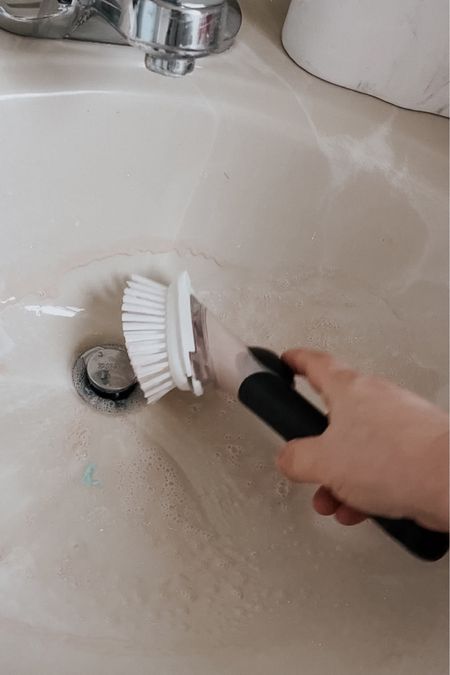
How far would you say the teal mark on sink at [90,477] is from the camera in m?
0.48

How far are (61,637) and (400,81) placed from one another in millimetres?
409

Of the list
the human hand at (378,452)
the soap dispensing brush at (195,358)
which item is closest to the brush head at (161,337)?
the soap dispensing brush at (195,358)

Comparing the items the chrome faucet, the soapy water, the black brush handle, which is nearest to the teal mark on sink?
the soapy water

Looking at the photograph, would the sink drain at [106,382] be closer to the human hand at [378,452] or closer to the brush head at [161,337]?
the brush head at [161,337]

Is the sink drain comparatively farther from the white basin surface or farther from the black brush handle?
the black brush handle

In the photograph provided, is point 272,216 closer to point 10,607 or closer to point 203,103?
point 203,103

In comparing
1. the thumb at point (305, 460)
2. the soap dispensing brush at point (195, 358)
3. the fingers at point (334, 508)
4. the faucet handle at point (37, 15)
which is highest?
the faucet handle at point (37, 15)

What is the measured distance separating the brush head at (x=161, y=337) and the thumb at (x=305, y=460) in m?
0.11

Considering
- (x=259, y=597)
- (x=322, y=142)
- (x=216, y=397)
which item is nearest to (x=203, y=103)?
(x=322, y=142)

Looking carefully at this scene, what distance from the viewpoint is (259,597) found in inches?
16.8

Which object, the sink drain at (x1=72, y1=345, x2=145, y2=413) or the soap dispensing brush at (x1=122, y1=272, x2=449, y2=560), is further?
the sink drain at (x1=72, y1=345, x2=145, y2=413)

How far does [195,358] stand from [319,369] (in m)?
0.10

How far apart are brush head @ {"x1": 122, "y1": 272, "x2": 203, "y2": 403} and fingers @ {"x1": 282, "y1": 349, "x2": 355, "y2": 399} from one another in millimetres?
70

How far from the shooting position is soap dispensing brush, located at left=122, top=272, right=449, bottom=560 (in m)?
0.41
